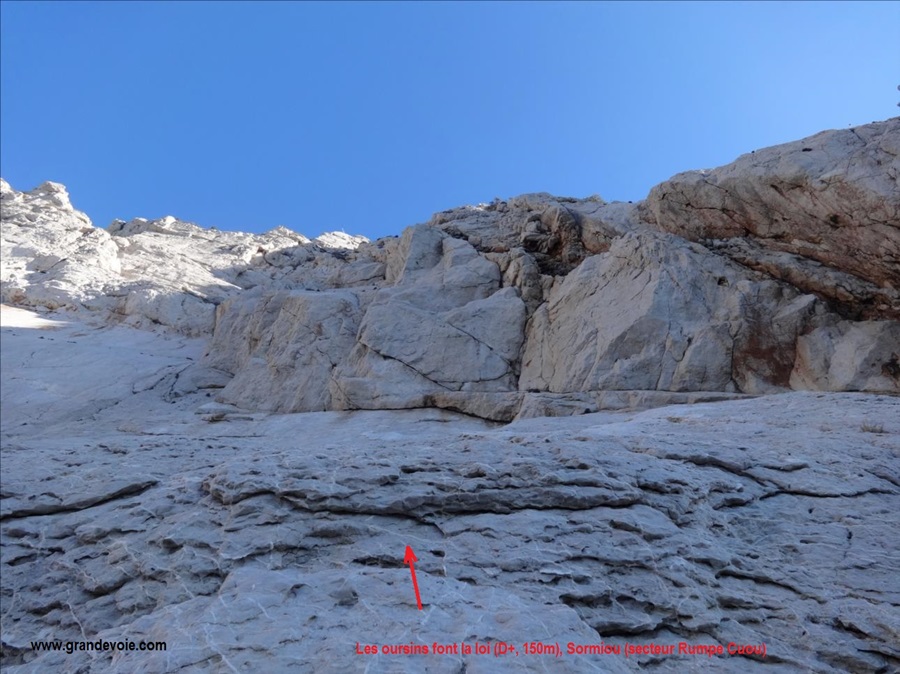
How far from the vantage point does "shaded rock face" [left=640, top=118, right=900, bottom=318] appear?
576 inches

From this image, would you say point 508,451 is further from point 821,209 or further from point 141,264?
point 141,264

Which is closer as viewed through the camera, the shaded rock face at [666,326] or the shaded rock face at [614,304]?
the shaded rock face at [614,304]

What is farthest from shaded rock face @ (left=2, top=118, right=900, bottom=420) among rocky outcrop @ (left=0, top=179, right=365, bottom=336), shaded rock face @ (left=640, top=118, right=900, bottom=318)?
rocky outcrop @ (left=0, top=179, right=365, bottom=336)

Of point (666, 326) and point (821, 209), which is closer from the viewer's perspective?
point (821, 209)

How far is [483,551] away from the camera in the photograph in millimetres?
7656

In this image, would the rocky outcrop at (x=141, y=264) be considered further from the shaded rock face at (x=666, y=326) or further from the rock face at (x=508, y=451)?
the shaded rock face at (x=666, y=326)

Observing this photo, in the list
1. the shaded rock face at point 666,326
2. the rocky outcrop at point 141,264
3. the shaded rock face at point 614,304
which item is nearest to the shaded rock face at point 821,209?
the shaded rock face at point 614,304

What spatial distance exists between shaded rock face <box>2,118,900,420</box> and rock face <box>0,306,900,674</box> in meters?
3.84

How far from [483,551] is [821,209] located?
1295 cm

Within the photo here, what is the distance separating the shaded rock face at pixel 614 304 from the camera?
15.5 metres

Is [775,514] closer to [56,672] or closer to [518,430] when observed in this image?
[518,430]

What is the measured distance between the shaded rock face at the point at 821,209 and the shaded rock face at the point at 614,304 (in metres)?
0.04

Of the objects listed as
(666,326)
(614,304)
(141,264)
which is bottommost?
(666,326)

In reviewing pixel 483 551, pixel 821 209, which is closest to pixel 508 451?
pixel 483 551
